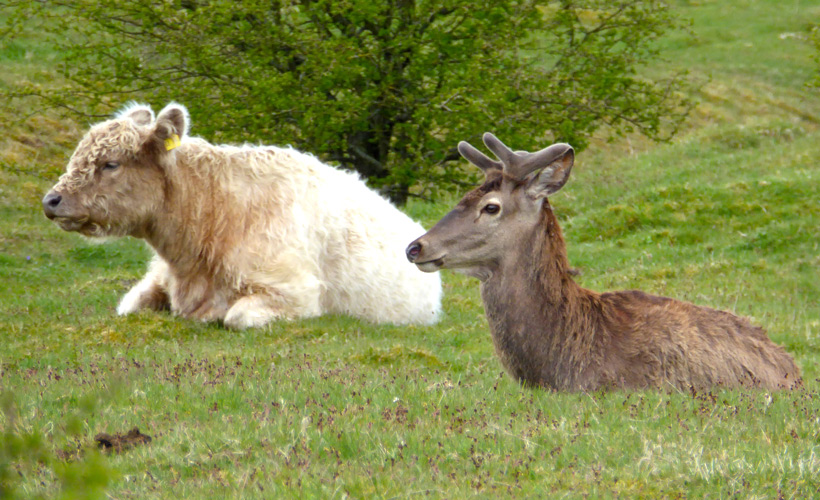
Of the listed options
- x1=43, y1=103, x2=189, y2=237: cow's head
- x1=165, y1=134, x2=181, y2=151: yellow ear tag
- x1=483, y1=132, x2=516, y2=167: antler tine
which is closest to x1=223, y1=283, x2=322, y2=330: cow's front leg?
x1=43, y1=103, x2=189, y2=237: cow's head

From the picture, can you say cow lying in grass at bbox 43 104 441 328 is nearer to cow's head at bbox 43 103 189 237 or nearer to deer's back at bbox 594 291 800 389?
cow's head at bbox 43 103 189 237

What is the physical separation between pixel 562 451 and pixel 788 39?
2143 inches

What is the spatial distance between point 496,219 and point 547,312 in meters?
0.85

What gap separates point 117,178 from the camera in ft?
37.0

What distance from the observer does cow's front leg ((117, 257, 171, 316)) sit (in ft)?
40.3

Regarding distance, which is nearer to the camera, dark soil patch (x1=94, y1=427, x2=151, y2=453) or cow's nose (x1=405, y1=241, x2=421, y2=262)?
dark soil patch (x1=94, y1=427, x2=151, y2=453)

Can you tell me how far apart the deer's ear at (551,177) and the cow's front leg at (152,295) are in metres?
6.09

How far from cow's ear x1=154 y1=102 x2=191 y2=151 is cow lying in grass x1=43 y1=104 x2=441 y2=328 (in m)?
0.01

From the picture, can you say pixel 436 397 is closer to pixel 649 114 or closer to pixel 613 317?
pixel 613 317

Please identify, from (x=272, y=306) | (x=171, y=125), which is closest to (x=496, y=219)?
(x=272, y=306)

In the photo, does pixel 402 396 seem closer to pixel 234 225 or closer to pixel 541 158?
pixel 541 158

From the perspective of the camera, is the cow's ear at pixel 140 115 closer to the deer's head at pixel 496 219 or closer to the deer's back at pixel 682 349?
the deer's head at pixel 496 219

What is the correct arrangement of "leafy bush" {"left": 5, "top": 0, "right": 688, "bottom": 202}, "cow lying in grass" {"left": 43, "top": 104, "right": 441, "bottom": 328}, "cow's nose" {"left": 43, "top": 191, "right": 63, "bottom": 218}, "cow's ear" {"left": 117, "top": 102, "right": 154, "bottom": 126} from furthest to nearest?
"leafy bush" {"left": 5, "top": 0, "right": 688, "bottom": 202} → "cow's ear" {"left": 117, "top": 102, "right": 154, "bottom": 126} → "cow lying in grass" {"left": 43, "top": 104, "right": 441, "bottom": 328} → "cow's nose" {"left": 43, "top": 191, "right": 63, "bottom": 218}

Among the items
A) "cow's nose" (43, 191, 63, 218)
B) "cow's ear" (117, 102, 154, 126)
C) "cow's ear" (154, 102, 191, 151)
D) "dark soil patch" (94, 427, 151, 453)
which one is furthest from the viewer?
"cow's ear" (117, 102, 154, 126)
